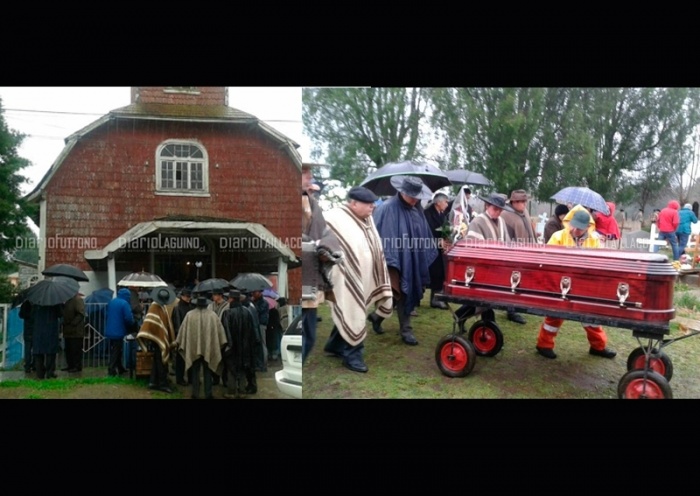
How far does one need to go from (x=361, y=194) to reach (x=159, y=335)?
1438 millimetres

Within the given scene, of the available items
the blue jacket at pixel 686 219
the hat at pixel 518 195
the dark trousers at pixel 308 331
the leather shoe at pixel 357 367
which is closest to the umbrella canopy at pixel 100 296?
the dark trousers at pixel 308 331

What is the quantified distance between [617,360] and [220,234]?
243cm

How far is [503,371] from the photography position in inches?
127

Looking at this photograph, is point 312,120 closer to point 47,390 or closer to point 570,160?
point 570,160

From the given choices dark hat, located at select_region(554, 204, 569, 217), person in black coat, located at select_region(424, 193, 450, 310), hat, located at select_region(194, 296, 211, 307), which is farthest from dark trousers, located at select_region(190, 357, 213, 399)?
dark hat, located at select_region(554, 204, 569, 217)

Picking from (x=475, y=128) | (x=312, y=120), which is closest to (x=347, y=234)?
(x=312, y=120)

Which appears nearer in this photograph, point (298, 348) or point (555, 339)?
point (298, 348)

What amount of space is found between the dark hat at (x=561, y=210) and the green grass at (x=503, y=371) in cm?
66

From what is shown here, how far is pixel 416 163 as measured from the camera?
10.4ft

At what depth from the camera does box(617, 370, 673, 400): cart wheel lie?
280cm

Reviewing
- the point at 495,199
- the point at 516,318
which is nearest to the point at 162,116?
the point at 495,199

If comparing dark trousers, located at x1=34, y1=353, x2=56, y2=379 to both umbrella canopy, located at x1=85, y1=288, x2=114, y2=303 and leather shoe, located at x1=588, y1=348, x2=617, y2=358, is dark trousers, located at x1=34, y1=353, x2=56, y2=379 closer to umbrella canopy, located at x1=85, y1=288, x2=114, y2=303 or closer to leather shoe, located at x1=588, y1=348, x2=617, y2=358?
umbrella canopy, located at x1=85, y1=288, x2=114, y2=303

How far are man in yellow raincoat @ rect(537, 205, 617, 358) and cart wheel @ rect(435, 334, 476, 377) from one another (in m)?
0.47

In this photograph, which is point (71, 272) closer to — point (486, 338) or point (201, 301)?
point (201, 301)
